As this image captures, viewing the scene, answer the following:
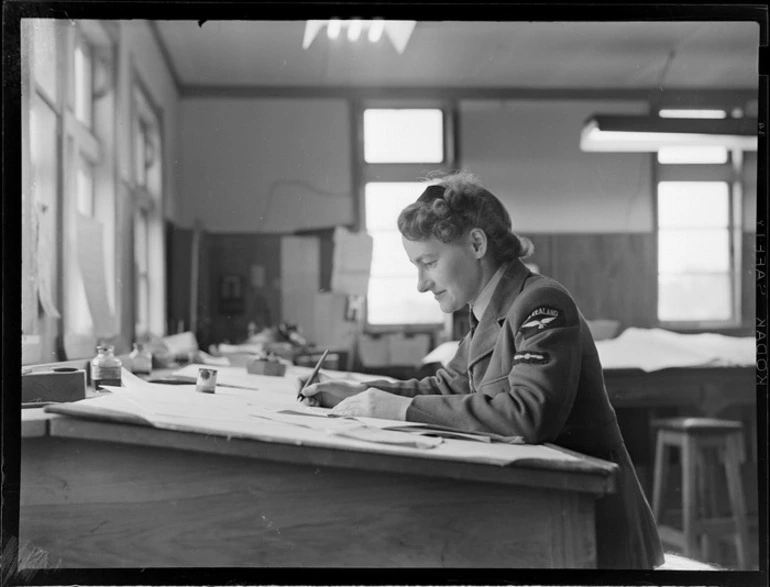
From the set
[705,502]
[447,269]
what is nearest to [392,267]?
[447,269]

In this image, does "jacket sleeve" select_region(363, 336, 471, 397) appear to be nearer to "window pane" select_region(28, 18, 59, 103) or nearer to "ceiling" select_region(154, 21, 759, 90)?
"ceiling" select_region(154, 21, 759, 90)

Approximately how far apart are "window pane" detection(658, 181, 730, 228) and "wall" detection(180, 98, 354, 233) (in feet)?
2.53

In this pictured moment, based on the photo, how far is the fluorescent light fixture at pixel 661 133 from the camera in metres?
1.87

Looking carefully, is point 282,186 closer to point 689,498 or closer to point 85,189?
point 85,189

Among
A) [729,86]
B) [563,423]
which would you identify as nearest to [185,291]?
[563,423]

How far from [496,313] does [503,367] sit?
0.12m

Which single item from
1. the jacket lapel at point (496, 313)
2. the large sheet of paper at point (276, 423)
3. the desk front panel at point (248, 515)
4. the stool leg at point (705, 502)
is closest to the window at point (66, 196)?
the large sheet of paper at point (276, 423)

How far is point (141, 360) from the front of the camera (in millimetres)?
1825

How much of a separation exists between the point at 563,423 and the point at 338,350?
559mm

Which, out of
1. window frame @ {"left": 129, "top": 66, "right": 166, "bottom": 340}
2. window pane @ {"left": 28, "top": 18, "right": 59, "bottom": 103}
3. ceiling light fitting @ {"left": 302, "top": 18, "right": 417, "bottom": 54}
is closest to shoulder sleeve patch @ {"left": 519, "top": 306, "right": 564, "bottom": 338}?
ceiling light fitting @ {"left": 302, "top": 18, "right": 417, "bottom": 54}

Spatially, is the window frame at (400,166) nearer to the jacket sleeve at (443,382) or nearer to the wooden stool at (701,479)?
the jacket sleeve at (443,382)

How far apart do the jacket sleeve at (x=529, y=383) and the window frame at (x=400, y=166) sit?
0.20m

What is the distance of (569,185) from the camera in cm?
186

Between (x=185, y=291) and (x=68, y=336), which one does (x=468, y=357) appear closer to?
(x=185, y=291)
